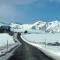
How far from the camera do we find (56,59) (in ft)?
72.6

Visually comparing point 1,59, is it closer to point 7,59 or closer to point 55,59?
point 7,59

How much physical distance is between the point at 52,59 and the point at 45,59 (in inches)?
22.6

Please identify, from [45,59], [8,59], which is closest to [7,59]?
[8,59]

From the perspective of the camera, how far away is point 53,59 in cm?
2209

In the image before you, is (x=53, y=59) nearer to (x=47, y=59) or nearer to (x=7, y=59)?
(x=47, y=59)

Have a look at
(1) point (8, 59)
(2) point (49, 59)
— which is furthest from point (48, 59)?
(1) point (8, 59)

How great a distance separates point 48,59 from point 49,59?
82 mm

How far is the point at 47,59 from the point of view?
22.1m

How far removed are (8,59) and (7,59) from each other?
3.2 inches

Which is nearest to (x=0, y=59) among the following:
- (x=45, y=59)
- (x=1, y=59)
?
(x=1, y=59)

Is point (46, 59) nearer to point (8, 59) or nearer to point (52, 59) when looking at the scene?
point (52, 59)

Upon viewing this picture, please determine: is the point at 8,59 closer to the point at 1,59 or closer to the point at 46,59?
the point at 1,59

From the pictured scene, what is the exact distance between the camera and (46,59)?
22.1 m

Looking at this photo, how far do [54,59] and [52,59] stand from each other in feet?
0.57
